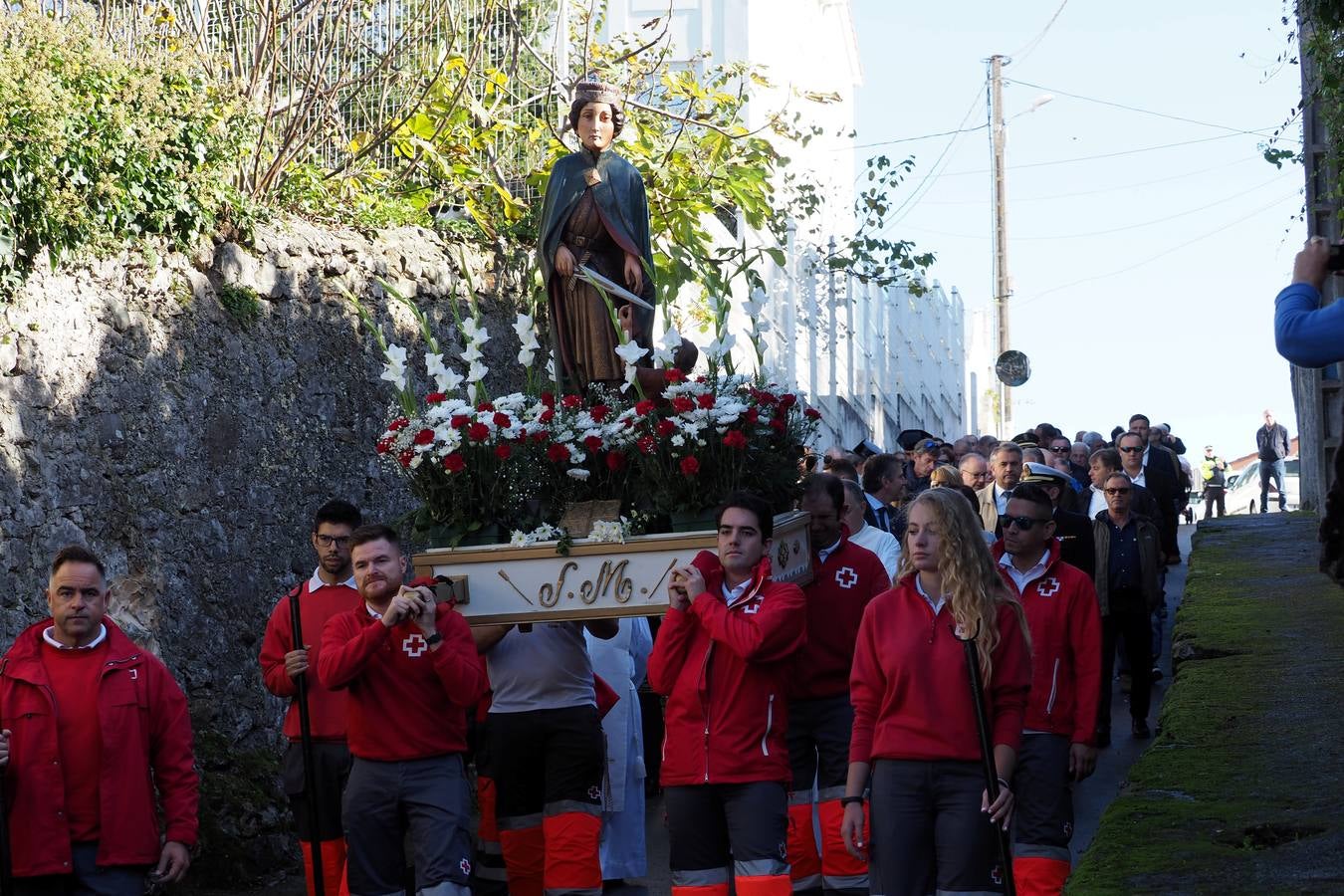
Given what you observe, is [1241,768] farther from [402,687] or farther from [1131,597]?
[1131,597]

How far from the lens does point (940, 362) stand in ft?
128

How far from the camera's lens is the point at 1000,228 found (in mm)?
36875

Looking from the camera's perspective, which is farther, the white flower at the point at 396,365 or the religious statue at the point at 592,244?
the religious statue at the point at 592,244

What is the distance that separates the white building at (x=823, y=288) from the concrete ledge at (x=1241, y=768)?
23.1 ft

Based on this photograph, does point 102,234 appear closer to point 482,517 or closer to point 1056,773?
point 482,517

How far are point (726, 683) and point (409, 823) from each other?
1.39 m

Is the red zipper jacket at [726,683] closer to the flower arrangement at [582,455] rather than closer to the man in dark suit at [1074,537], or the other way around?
the flower arrangement at [582,455]

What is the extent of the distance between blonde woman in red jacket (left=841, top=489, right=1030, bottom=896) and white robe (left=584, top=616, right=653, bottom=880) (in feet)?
11.3

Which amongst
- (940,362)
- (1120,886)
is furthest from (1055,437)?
(940,362)

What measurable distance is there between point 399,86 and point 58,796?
8926 mm

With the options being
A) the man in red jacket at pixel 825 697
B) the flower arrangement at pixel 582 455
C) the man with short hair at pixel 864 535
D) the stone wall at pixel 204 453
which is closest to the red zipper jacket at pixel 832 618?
the man in red jacket at pixel 825 697

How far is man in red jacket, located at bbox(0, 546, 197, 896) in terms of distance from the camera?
6.36 m

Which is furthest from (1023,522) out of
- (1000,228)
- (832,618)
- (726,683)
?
(1000,228)

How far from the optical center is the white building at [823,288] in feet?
79.4
